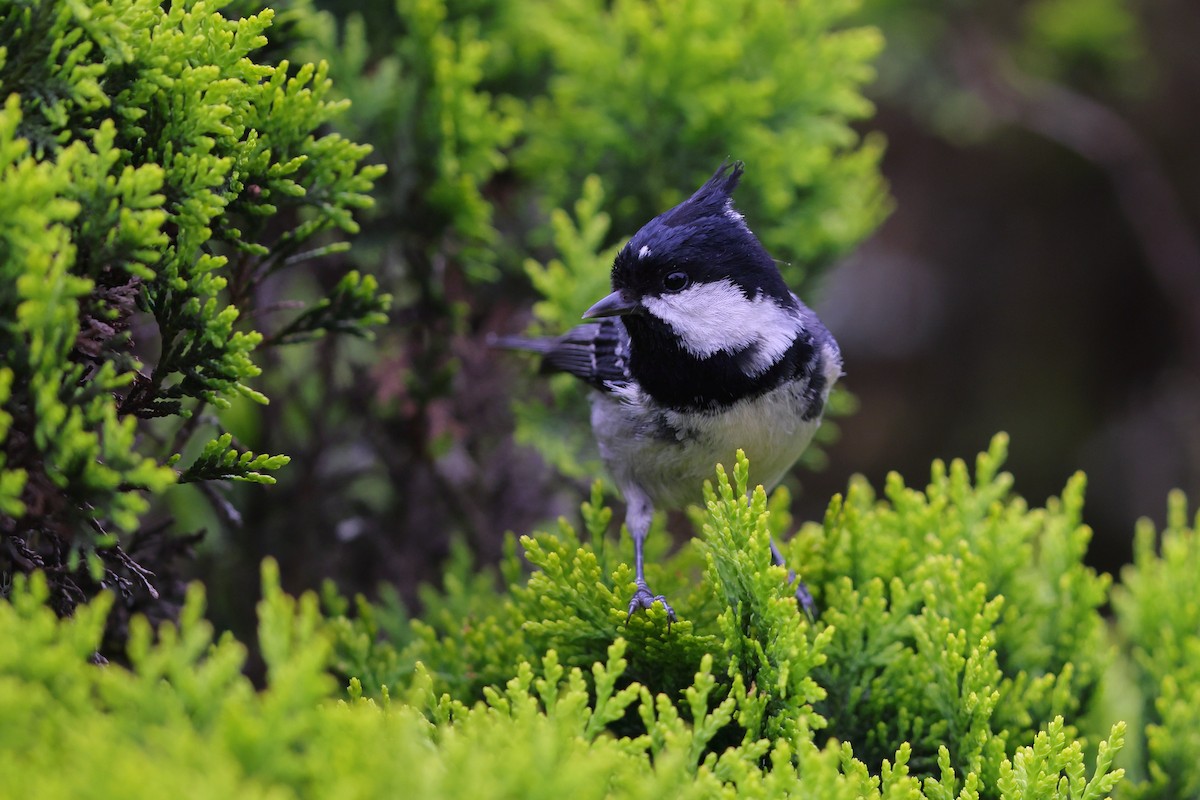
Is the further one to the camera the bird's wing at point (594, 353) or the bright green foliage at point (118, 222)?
the bird's wing at point (594, 353)

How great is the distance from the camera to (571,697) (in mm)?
1577

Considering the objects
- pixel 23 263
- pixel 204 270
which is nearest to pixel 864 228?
pixel 204 270

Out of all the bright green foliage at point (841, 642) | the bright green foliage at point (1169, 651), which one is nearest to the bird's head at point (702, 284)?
the bright green foliage at point (841, 642)

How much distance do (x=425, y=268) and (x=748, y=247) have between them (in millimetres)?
1175

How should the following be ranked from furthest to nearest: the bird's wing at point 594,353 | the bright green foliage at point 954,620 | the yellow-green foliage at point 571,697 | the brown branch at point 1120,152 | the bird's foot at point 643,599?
the brown branch at point 1120,152 < the bird's wing at point 594,353 < the bird's foot at point 643,599 < the bright green foliage at point 954,620 < the yellow-green foliage at point 571,697

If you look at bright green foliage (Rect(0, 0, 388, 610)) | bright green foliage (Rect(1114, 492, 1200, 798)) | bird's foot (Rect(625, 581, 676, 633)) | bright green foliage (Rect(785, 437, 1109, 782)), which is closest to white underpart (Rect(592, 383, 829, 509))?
bright green foliage (Rect(785, 437, 1109, 782))

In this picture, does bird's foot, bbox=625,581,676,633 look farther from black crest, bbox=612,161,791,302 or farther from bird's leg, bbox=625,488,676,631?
black crest, bbox=612,161,791,302

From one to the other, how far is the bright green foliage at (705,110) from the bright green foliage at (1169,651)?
139 centimetres

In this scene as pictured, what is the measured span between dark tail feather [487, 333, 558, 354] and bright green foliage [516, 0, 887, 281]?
0.56m

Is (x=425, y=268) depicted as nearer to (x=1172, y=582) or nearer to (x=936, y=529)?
(x=936, y=529)

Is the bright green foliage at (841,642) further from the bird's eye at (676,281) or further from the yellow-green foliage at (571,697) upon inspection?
the bird's eye at (676,281)

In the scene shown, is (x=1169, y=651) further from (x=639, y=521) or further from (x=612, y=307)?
(x=612, y=307)

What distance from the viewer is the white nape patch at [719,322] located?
8.02ft

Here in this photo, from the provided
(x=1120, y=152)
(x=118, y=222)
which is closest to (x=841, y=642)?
(x=118, y=222)
